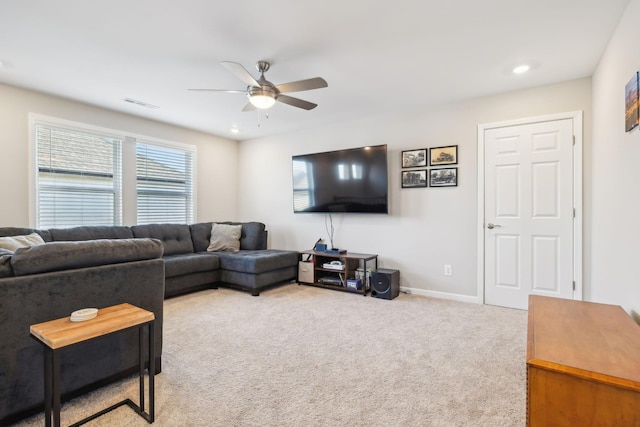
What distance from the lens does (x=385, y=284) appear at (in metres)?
3.88

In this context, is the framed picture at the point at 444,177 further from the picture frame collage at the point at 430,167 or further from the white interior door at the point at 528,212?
the white interior door at the point at 528,212

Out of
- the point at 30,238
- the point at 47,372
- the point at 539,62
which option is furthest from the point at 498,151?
the point at 30,238

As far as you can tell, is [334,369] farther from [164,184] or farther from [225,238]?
[164,184]

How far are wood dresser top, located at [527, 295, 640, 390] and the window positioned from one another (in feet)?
15.5

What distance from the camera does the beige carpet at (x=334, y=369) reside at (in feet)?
5.44

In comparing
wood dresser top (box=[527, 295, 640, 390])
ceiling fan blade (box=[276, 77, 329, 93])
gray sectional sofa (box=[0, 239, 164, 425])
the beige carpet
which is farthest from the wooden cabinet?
ceiling fan blade (box=[276, 77, 329, 93])

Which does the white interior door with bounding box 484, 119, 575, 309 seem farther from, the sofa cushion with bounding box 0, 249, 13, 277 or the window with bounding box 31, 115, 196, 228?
the window with bounding box 31, 115, 196, 228

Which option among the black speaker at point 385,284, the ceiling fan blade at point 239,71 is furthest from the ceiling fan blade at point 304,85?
the black speaker at point 385,284

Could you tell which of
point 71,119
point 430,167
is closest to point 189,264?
point 71,119

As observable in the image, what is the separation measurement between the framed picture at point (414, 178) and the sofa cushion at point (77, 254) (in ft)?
10.1

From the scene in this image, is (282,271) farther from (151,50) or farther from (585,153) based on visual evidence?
(585,153)

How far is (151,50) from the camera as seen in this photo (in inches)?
104

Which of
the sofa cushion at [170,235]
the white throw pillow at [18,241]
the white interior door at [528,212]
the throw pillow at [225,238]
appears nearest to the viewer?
the white throw pillow at [18,241]

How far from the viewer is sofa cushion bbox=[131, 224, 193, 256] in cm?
430
